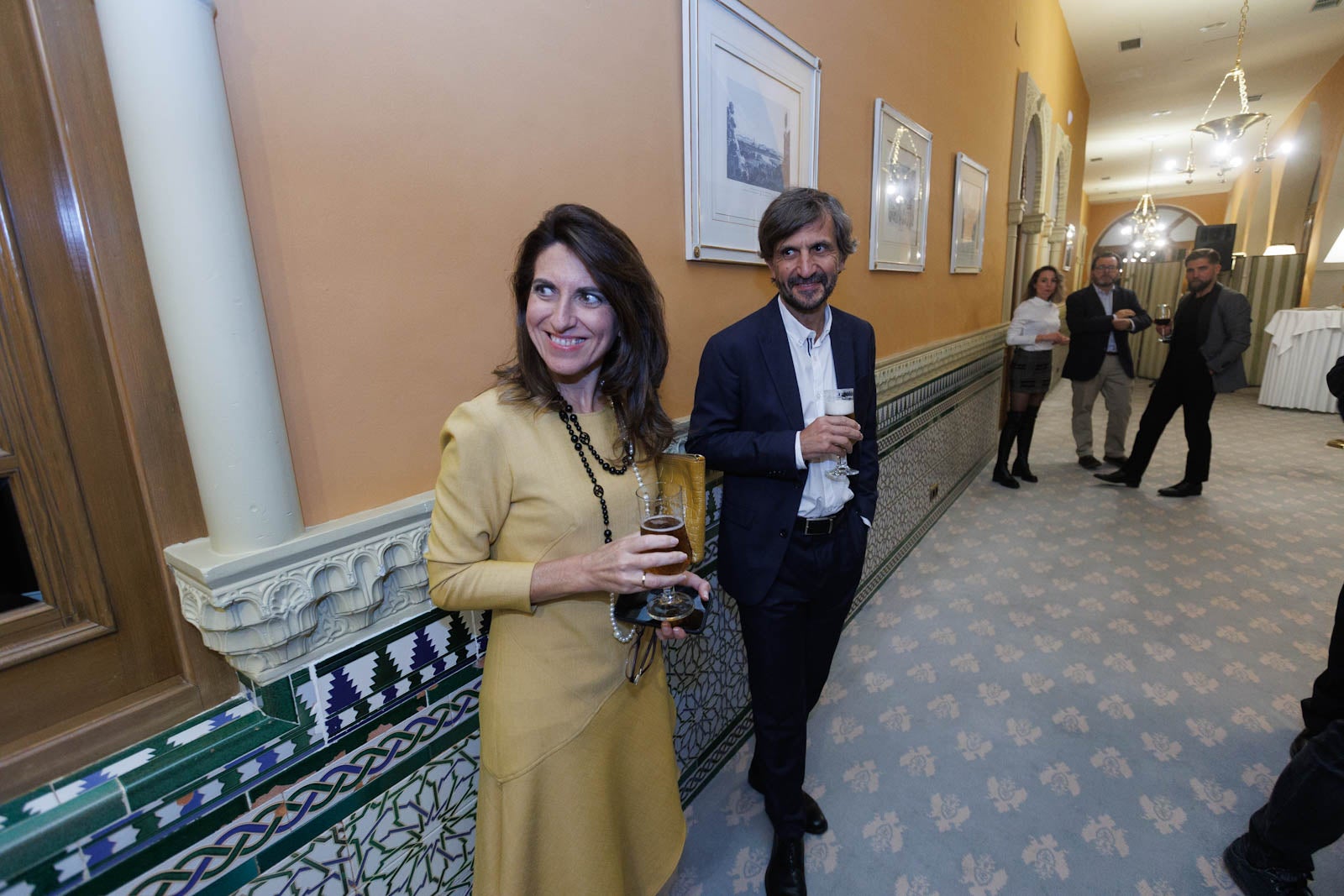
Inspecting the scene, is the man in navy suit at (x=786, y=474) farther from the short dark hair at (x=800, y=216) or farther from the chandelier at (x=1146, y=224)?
the chandelier at (x=1146, y=224)

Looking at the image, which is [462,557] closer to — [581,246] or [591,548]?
[591,548]

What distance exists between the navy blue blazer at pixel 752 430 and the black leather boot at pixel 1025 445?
4173 millimetres

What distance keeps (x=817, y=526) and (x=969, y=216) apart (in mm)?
3684

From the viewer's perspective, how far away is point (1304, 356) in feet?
23.8

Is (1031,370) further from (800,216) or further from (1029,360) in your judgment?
(800,216)

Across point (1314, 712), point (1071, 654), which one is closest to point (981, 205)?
point (1071, 654)

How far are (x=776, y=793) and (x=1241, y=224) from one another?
1784cm

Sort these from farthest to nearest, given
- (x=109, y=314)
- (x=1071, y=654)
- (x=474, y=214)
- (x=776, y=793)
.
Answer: (x=1071, y=654)
(x=776, y=793)
(x=474, y=214)
(x=109, y=314)

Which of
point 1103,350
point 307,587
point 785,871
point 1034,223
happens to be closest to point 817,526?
point 785,871

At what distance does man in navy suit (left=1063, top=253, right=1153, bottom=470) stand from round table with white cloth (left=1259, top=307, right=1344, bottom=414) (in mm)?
4102

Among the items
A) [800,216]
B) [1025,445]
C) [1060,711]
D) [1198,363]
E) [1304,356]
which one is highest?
[800,216]

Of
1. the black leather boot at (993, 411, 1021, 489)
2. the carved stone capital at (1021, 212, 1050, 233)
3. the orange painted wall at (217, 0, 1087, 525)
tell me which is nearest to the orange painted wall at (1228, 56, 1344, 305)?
the carved stone capital at (1021, 212, 1050, 233)

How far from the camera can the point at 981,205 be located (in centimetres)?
455

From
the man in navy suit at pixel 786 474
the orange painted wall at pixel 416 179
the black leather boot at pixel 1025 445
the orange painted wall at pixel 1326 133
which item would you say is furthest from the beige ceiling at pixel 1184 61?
the orange painted wall at pixel 416 179
